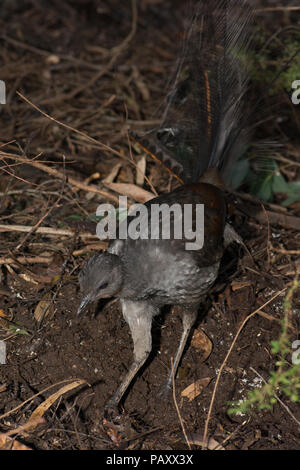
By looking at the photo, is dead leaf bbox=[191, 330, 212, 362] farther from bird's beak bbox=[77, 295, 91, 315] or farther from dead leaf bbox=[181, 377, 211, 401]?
bird's beak bbox=[77, 295, 91, 315]

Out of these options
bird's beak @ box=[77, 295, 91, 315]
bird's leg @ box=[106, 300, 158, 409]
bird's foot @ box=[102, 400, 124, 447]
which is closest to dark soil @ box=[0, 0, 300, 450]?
bird's foot @ box=[102, 400, 124, 447]

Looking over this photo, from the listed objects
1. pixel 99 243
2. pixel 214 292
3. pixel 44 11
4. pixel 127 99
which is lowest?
pixel 214 292

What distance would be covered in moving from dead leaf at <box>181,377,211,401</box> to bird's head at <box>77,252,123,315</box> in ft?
2.71

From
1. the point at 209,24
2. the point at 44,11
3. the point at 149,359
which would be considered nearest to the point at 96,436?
the point at 149,359

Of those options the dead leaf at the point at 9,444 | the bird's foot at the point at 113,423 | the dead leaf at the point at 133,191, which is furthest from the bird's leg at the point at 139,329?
the dead leaf at the point at 133,191

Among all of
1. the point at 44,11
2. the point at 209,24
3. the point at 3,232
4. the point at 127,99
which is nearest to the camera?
the point at 209,24

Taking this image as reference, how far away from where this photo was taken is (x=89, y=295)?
3.16 metres

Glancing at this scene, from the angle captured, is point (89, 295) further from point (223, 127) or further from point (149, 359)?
point (223, 127)

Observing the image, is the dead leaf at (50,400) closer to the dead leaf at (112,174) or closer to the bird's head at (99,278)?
the bird's head at (99,278)

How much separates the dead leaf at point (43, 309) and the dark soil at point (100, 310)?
0.02m

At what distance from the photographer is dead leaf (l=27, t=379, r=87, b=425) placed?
3.16 metres

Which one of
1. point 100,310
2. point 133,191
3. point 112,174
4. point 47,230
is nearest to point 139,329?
point 100,310

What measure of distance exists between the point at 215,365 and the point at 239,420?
Result: 447 millimetres

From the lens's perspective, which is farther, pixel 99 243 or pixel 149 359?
pixel 99 243
